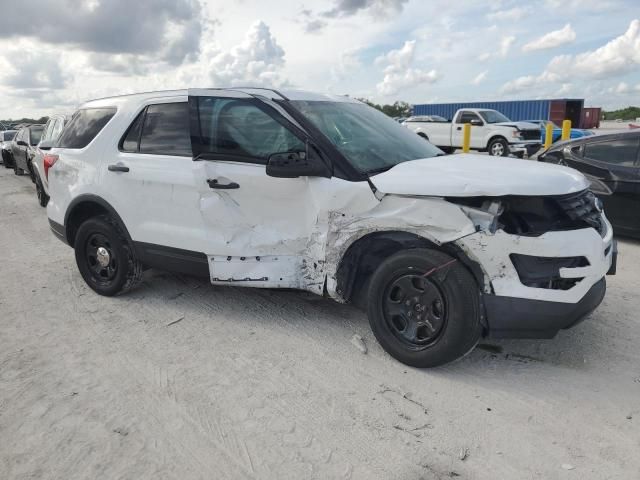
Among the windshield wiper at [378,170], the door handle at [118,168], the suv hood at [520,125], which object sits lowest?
the suv hood at [520,125]

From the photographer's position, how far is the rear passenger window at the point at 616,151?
6.36 metres

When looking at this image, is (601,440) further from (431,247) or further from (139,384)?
(139,384)

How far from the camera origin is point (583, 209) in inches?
128

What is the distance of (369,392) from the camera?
320 cm

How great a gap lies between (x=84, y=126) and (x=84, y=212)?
824mm

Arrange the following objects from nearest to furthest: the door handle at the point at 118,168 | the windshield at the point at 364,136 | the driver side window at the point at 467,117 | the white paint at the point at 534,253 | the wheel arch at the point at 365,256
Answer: the white paint at the point at 534,253, the wheel arch at the point at 365,256, the windshield at the point at 364,136, the door handle at the point at 118,168, the driver side window at the point at 467,117

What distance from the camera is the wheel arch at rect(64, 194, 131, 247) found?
4.70 meters

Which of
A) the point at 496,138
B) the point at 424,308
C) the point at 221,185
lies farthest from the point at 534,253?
the point at 496,138

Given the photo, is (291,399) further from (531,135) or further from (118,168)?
(531,135)

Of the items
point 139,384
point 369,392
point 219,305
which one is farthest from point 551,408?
point 219,305

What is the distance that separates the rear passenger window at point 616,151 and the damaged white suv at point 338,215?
11.0 ft

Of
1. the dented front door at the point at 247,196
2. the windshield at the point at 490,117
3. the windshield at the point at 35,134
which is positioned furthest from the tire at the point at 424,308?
the windshield at the point at 490,117

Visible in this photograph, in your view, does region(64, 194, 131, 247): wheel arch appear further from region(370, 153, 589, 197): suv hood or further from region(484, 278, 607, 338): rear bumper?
region(484, 278, 607, 338): rear bumper

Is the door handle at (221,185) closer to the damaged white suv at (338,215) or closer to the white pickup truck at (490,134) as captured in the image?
the damaged white suv at (338,215)
